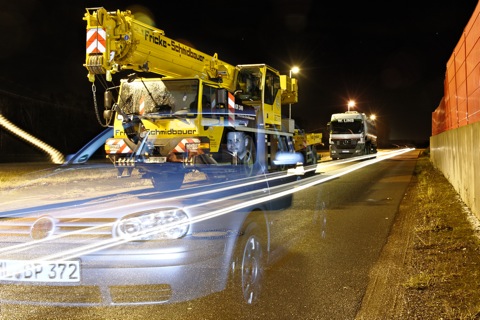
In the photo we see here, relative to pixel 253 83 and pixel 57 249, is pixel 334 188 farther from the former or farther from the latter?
pixel 57 249

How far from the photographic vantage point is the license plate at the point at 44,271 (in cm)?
357

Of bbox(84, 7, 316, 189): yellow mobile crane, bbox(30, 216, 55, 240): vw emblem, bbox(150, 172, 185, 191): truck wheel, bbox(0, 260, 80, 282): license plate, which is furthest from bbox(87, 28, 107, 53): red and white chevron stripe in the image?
bbox(0, 260, 80, 282): license plate

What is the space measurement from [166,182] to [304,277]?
8.09 meters

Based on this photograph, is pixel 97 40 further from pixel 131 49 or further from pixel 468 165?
pixel 468 165

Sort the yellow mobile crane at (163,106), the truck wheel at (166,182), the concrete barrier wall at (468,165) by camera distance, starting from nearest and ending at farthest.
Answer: the concrete barrier wall at (468,165), the yellow mobile crane at (163,106), the truck wheel at (166,182)

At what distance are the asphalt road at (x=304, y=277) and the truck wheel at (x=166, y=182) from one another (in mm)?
3845

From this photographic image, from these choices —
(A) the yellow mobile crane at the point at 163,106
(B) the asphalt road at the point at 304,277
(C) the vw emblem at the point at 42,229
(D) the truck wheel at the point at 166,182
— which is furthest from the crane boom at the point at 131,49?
(C) the vw emblem at the point at 42,229

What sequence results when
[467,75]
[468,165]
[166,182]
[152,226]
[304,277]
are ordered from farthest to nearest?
[166,182], [467,75], [468,165], [304,277], [152,226]

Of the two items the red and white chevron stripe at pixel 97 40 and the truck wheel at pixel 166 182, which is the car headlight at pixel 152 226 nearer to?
the red and white chevron stripe at pixel 97 40

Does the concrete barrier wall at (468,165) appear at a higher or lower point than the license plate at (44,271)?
higher

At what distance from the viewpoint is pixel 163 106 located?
10781mm

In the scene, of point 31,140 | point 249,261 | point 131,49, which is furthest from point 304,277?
point 31,140

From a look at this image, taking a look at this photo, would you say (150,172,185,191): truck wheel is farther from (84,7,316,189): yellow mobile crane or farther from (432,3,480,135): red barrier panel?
(432,3,480,135): red barrier panel

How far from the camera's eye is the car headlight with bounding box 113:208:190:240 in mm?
3504
